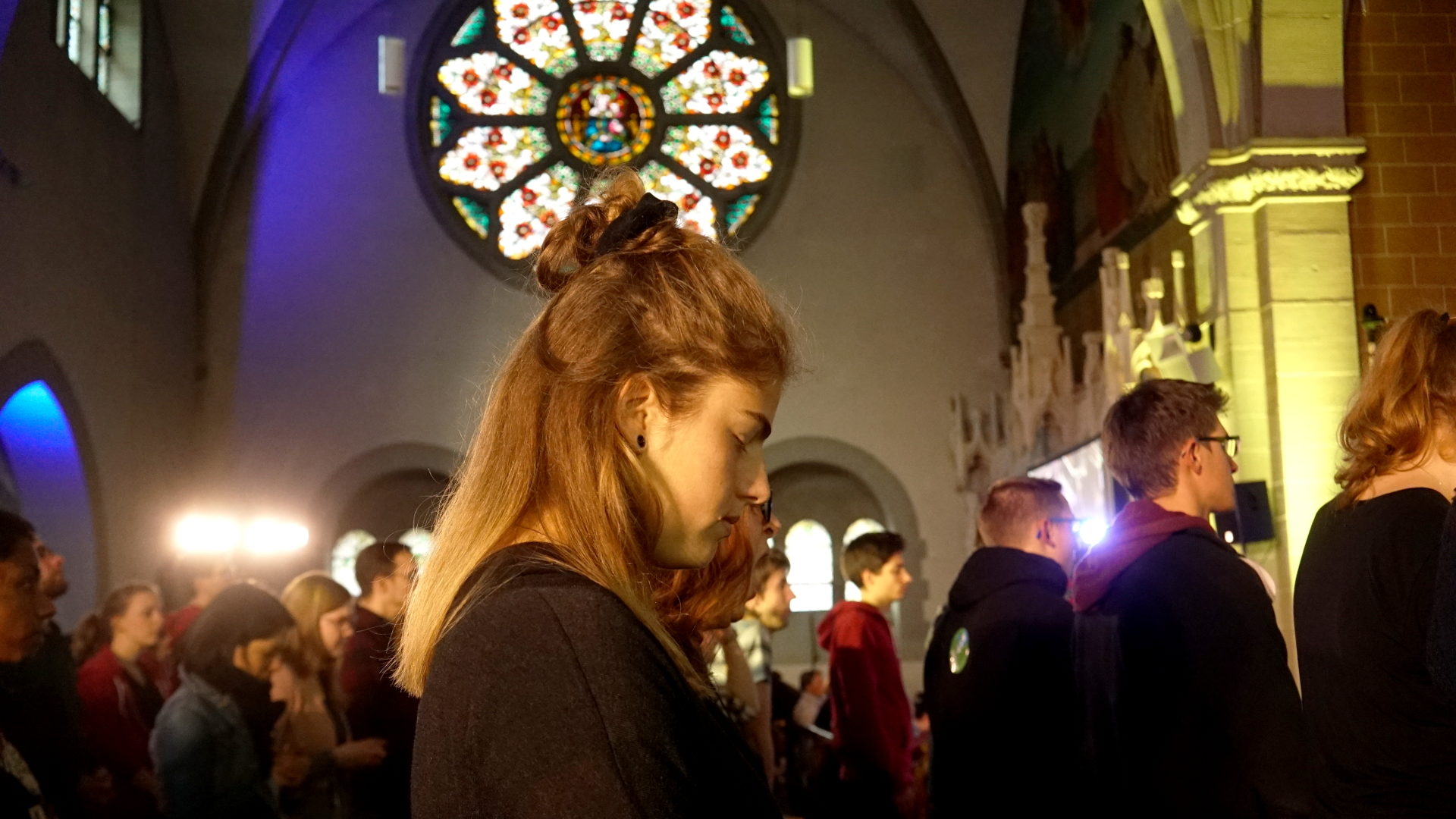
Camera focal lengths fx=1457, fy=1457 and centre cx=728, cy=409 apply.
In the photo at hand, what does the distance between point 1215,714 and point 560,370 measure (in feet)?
6.70

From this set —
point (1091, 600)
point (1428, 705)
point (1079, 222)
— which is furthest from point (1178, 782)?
point (1079, 222)

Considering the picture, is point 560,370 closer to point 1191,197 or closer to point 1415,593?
point 1415,593

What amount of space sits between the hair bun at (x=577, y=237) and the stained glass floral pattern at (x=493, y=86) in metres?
13.6

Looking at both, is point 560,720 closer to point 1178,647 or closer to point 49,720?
point 1178,647

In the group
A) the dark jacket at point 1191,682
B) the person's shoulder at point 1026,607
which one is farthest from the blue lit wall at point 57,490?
the dark jacket at point 1191,682

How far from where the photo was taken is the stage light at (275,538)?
1305cm

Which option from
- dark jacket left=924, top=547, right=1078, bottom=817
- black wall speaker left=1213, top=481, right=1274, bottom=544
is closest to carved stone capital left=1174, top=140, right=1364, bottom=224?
black wall speaker left=1213, top=481, right=1274, bottom=544

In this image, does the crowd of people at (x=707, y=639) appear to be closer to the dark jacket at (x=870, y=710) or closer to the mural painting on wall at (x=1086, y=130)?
the dark jacket at (x=870, y=710)

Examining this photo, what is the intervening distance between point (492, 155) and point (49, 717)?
35.3 feet

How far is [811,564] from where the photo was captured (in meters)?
14.1

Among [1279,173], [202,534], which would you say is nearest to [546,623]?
[1279,173]

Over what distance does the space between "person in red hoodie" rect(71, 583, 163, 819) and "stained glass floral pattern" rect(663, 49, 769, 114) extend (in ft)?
31.2

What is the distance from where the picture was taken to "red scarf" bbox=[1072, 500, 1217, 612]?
3.01 m

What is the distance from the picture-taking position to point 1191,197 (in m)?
8.16
